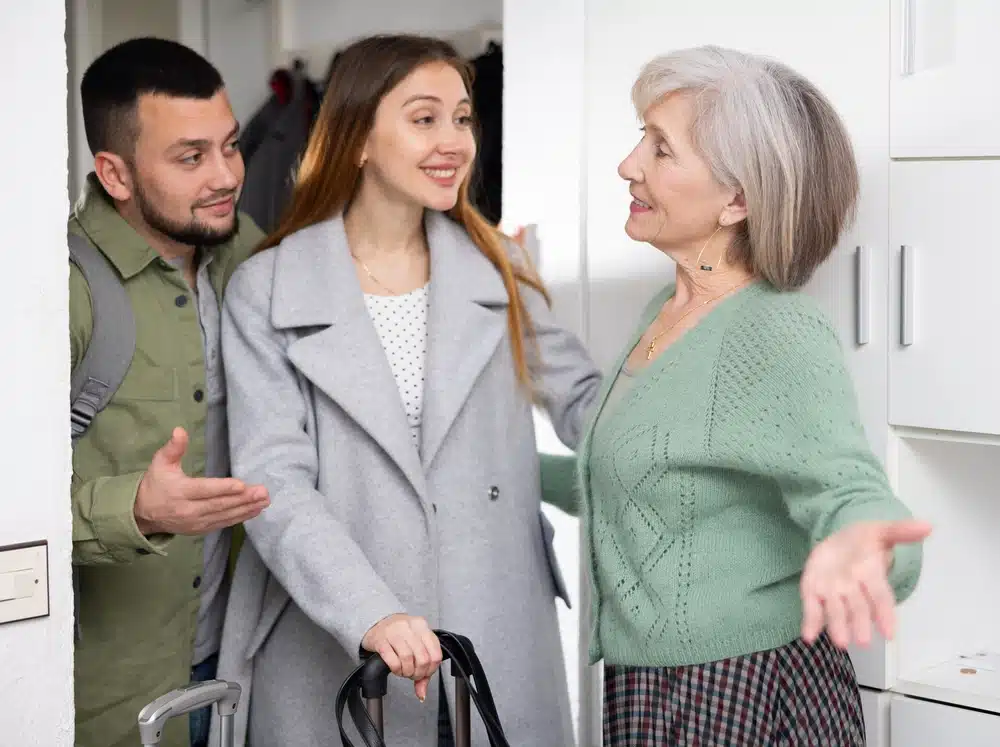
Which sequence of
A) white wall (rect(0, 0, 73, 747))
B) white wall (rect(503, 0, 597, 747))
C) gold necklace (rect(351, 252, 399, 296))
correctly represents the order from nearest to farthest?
white wall (rect(0, 0, 73, 747)) < gold necklace (rect(351, 252, 399, 296)) < white wall (rect(503, 0, 597, 747))

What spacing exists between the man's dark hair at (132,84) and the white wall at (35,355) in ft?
1.67

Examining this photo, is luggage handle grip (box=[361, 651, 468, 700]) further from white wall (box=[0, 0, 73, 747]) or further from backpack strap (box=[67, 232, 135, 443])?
backpack strap (box=[67, 232, 135, 443])

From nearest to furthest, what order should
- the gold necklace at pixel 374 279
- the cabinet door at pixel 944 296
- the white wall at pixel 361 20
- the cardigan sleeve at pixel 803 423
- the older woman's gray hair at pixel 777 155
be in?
the cardigan sleeve at pixel 803 423, the older woman's gray hair at pixel 777 155, the cabinet door at pixel 944 296, the gold necklace at pixel 374 279, the white wall at pixel 361 20

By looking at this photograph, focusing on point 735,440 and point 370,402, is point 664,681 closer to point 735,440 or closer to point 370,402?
point 735,440

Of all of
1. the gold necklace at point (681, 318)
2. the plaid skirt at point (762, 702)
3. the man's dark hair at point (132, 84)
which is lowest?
the plaid skirt at point (762, 702)

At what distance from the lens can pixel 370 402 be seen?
1752 mm

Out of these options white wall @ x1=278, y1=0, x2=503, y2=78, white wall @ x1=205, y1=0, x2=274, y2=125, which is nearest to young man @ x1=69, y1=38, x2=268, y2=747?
white wall @ x1=278, y1=0, x2=503, y2=78

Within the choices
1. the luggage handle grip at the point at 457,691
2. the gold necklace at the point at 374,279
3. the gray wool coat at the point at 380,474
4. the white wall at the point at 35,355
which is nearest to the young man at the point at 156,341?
the gray wool coat at the point at 380,474

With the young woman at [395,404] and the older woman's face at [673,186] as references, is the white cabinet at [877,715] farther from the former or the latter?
the older woman's face at [673,186]

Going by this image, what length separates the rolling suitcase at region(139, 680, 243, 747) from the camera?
138 centimetres

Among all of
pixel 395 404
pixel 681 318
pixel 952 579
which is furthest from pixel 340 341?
Answer: pixel 952 579

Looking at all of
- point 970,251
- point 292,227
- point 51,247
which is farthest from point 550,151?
point 51,247

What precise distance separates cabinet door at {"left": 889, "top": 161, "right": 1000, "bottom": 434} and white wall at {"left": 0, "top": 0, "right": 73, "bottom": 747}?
41.7 inches

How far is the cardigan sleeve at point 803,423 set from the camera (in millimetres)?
1280
